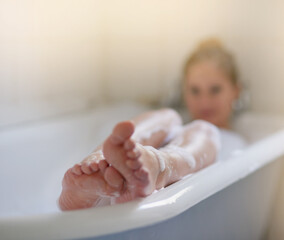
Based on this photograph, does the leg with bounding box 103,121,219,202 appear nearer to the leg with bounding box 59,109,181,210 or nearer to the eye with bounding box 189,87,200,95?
the leg with bounding box 59,109,181,210

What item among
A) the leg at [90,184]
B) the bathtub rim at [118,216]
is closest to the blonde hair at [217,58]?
the bathtub rim at [118,216]

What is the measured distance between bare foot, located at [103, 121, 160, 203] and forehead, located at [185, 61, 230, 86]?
0.87 metres

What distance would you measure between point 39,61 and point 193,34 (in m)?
0.63

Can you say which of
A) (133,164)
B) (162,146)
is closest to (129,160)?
(133,164)

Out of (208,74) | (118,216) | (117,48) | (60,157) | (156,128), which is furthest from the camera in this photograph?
(117,48)

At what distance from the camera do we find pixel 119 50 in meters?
1.87

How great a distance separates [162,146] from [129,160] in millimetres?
350

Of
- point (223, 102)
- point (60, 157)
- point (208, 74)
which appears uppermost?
point (208, 74)

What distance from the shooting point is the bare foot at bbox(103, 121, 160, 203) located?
2.18 ft

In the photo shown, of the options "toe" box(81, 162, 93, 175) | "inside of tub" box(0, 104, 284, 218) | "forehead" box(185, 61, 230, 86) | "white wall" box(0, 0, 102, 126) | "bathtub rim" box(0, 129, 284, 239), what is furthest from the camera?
"forehead" box(185, 61, 230, 86)

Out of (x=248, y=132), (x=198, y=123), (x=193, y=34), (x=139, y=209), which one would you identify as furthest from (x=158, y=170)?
(x=193, y=34)

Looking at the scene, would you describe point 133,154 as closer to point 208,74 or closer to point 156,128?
point 156,128

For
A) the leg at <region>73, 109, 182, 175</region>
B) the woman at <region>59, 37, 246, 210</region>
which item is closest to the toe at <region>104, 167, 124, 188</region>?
the woman at <region>59, 37, 246, 210</region>

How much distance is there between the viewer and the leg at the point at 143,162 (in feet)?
2.20
